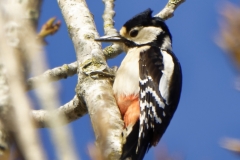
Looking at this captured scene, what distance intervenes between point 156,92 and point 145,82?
0.10 m

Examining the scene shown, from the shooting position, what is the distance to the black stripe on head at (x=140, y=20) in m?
3.81

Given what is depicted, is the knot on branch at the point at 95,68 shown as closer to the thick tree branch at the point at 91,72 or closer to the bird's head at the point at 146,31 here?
the thick tree branch at the point at 91,72

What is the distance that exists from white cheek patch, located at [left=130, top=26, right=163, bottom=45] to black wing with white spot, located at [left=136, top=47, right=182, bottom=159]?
260mm

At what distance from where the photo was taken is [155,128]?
2.84m

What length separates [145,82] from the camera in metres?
3.11

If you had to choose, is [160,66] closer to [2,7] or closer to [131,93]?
[131,93]

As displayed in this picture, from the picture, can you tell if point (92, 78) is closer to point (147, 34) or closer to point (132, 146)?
point (132, 146)

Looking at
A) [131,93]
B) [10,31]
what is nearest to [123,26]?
[131,93]

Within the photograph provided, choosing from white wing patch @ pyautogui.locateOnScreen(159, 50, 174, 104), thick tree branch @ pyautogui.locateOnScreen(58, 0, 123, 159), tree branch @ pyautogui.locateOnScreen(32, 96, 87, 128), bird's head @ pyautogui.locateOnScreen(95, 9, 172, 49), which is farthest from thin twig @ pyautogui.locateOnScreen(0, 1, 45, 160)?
bird's head @ pyautogui.locateOnScreen(95, 9, 172, 49)

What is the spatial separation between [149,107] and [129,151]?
2.14 feet

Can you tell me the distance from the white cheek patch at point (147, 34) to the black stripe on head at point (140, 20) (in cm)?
5

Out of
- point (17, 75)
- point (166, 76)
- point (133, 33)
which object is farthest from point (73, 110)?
point (17, 75)

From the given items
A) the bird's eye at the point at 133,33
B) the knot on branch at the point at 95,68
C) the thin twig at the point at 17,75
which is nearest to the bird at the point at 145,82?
the bird's eye at the point at 133,33

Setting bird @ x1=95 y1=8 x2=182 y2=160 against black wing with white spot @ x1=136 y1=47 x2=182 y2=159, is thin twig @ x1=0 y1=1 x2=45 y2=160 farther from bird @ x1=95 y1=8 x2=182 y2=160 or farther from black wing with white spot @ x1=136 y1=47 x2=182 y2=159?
black wing with white spot @ x1=136 y1=47 x2=182 y2=159
